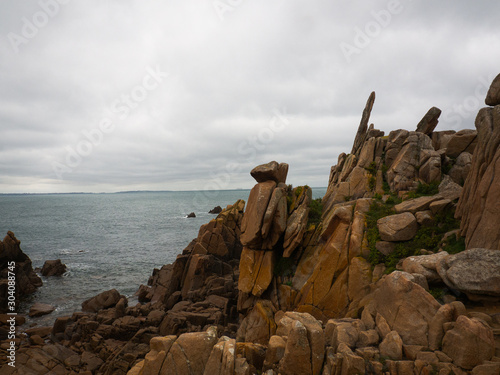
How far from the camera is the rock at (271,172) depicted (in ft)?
87.2

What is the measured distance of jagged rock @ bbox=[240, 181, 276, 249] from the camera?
80.4 feet

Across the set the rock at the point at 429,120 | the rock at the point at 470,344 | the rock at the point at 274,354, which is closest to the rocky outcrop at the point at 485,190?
the rock at the point at 470,344

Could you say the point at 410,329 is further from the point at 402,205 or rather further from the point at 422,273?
the point at 402,205

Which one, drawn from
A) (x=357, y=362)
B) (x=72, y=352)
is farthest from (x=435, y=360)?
(x=72, y=352)

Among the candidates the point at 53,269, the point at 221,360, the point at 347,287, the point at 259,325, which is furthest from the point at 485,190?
the point at 53,269

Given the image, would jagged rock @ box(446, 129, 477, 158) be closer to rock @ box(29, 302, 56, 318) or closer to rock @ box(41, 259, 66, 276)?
rock @ box(29, 302, 56, 318)

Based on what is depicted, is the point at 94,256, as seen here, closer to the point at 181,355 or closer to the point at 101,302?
the point at 101,302

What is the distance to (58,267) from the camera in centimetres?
5066

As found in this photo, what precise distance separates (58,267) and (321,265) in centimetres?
5084

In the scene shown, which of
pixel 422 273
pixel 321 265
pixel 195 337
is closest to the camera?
pixel 195 337

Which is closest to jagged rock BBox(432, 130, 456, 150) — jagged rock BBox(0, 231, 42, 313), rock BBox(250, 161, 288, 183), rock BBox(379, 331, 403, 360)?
rock BBox(250, 161, 288, 183)

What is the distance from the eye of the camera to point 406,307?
1316 cm

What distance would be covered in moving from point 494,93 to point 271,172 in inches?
657

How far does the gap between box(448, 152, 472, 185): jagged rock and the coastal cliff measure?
0.36 ft
